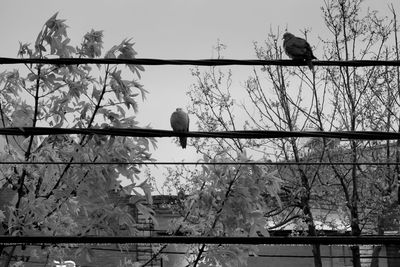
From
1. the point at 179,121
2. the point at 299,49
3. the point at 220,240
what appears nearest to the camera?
the point at 220,240

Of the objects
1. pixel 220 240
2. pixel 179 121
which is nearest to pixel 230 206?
pixel 179 121

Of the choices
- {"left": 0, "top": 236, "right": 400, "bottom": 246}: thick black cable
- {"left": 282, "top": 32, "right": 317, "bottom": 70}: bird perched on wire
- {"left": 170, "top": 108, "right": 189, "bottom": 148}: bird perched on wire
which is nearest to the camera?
{"left": 0, "top": 236, "right": 400, "bottom": 246}: thick black cable

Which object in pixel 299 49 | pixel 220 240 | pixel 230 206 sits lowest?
pixel 220 240

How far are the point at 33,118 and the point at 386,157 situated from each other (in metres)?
9.84

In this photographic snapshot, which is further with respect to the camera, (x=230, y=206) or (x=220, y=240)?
(x=230, y=206)

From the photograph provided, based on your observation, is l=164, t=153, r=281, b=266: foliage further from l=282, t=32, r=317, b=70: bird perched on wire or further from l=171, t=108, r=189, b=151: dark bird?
l=282, t=32, r=317, b=70: bird perched on wire

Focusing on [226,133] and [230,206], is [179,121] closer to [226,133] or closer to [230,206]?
[230,206]

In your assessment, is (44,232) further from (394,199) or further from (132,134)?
(394,199)

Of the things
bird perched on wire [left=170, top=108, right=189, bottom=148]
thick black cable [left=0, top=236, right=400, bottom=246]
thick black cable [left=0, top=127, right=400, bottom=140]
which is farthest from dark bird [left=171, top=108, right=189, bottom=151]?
thick black cable [left=0, top=236, right=400, bottom=246]

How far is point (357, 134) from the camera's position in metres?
3.38

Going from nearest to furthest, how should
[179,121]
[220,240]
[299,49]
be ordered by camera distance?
[220,240], [299,49], [179,121]

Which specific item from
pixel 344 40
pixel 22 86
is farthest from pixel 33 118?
pixel 344 40

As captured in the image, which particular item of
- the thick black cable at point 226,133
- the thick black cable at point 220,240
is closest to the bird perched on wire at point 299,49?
the thick black cable at point 226,133

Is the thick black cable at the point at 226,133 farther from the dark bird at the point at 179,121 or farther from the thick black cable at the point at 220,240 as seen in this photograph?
the dark bird at the point at 179,121
